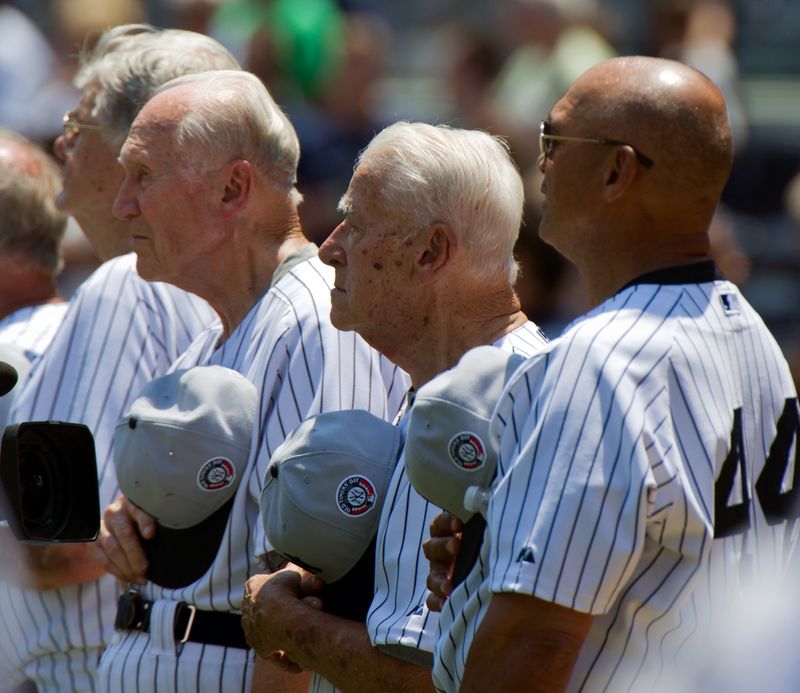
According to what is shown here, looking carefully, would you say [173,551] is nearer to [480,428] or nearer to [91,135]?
[480,428]

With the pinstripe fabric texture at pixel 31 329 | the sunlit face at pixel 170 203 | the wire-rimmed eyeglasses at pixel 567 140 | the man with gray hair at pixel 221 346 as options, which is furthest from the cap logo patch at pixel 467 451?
the pinstripe fabric texture at pixel 31 329

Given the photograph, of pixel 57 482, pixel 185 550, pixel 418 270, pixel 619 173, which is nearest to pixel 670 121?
pixel 619 173

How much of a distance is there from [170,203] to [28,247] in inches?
36.8

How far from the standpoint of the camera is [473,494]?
2.39m

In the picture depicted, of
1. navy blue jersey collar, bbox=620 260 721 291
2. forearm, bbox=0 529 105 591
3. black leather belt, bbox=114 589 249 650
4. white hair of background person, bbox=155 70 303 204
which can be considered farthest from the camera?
forearm, bbox=0 529 105 591

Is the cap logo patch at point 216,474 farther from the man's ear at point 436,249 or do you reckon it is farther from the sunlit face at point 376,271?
the man's ear at point 436,249

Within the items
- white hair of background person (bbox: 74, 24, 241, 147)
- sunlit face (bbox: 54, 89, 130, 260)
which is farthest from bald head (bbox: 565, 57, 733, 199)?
sunlit face (bbox: 54, 89, 130, 260)

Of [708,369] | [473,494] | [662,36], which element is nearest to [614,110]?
[708,369]

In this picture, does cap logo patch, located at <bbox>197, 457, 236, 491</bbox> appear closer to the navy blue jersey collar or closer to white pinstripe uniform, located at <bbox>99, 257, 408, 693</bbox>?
white pinstripe uniform, located at <bbox>99, 257, 408, 693</bbox>

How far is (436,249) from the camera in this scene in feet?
9.65

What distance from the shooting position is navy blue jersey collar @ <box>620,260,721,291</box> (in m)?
2.39

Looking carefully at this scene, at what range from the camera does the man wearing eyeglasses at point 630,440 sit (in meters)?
2.17

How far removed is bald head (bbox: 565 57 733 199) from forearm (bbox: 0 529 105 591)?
1.86 metres

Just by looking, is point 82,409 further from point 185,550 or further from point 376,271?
point 376,271
